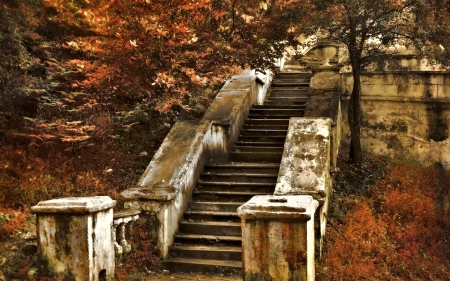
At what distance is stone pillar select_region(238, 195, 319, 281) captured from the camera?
4.66 meters

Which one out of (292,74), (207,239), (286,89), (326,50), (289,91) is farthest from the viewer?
(292,74)

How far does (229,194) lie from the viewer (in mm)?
7832

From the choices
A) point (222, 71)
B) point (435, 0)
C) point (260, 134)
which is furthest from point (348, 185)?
point (435, 0)

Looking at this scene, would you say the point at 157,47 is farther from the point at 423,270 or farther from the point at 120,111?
the point at 423,270

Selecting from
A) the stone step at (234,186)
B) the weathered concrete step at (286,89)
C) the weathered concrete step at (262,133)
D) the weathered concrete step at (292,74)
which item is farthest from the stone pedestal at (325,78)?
the stone step at (234,186)

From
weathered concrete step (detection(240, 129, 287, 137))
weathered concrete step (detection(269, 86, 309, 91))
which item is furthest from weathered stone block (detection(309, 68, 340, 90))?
weathered concrete step (detection(269, 86, 309, 91))

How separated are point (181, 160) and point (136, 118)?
305 cm

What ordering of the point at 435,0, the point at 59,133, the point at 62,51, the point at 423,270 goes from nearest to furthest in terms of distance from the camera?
1. the point at 423,270
2. the point at 59,133
3. the point at 435,0
4. the point at 62,51

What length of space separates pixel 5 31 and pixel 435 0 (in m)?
8.20

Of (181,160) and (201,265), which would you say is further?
(181,160)

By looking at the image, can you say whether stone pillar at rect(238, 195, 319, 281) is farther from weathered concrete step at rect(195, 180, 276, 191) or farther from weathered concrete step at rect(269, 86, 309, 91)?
weathered concrete step at rect(269, 86, 309, 91)

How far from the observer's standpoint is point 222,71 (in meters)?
9.63

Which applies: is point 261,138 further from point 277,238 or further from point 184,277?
point 277,238

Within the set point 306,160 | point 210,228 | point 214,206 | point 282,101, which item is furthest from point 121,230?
point 282,101
